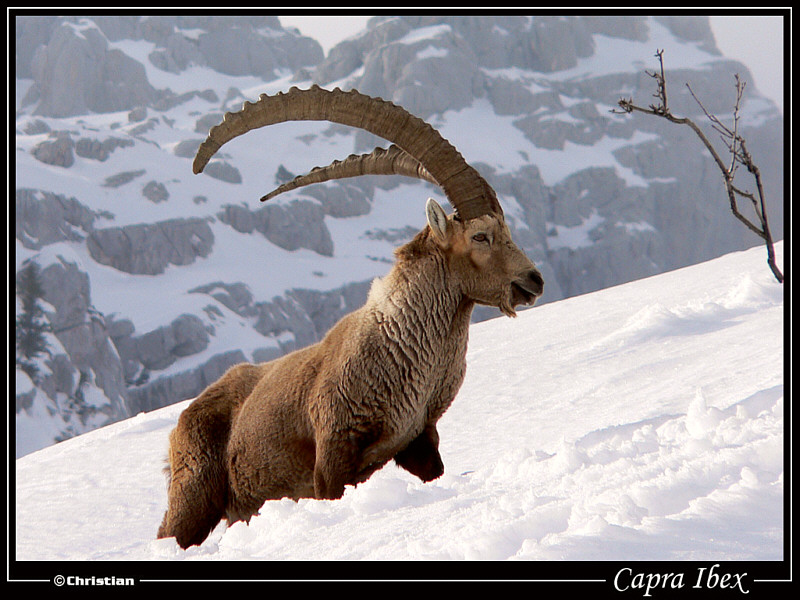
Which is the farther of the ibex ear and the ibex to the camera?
the ibex ear

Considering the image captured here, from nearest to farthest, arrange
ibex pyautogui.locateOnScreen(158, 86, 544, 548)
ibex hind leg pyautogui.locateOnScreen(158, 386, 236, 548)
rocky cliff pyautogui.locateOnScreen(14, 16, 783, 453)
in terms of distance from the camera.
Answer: ibex pyautogui.locateOnScreen(158, 86, 544, 548) < ibex hind leg pyautogui.locateOnScreen(158, 386, 236, 548) < rocky cliff pyautogui.locateOnScreen(14, 16, 783, 453)

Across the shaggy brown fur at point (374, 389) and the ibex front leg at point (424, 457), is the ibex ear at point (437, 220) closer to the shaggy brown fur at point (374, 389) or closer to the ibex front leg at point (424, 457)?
the shaggy brown fur at point (374, 389)

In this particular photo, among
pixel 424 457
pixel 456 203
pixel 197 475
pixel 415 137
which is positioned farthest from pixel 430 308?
pixel 197 475

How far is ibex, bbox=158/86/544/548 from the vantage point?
5441 mm

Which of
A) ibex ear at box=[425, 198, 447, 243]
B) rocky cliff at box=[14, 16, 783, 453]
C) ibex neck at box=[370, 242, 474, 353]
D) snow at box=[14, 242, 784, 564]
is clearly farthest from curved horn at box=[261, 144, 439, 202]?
rocky cliff at box=[14, 16, 783, 453]

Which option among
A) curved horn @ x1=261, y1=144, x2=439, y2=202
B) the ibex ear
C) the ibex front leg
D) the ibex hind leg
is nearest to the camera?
the ibex ear

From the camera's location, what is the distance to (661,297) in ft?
55.3

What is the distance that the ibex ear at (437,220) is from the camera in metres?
5.57

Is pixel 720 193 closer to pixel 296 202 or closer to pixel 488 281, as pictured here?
pixel 296 202

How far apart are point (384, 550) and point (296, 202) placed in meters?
140

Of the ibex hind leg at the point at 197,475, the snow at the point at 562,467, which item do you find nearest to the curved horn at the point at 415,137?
the snow at the point at 562,467

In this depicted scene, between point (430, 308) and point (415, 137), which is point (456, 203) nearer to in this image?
point (415, 137)

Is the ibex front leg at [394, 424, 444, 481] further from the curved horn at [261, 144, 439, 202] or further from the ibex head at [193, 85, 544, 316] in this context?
the curved horn at [261, 144, 439, 202]
